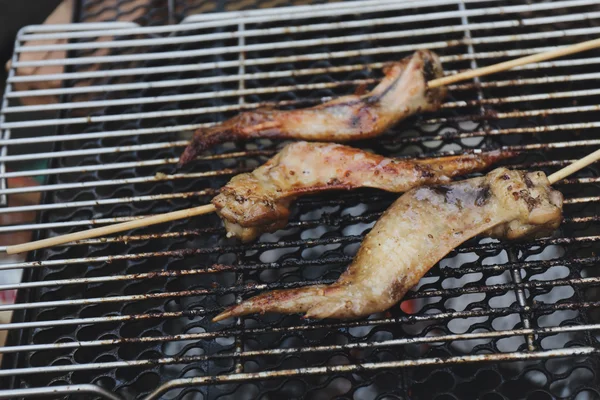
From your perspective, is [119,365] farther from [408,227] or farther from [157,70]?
[157,70]

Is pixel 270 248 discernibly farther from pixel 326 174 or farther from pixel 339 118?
pixel 339 118

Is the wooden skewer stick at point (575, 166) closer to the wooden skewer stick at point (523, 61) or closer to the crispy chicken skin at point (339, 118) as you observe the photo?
the wooden skewer stick at point (523, 61)

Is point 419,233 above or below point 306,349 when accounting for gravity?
above

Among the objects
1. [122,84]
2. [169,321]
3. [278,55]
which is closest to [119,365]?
[169,321]

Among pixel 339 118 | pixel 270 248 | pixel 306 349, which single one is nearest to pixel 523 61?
pixel 339 118

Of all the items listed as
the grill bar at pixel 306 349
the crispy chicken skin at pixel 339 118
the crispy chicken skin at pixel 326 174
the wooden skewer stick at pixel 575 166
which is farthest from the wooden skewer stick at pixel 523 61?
the grill bar at pixel 306 349

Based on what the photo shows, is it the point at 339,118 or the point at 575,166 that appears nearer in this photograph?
the point at 575,166

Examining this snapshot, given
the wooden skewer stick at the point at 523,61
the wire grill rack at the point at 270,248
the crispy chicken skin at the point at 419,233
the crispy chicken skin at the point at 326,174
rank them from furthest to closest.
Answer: the wooden skewer stick at the point at 523,61 < the crispy chicken skin at the point at 326,174 < the wire grill rack at the point at 270,248 < the crispy chicken skin at the point at 419,233
